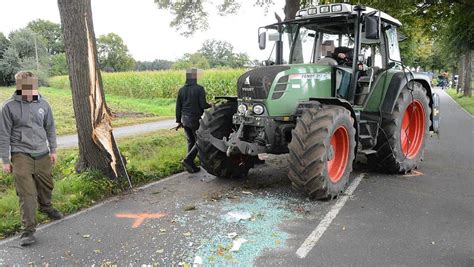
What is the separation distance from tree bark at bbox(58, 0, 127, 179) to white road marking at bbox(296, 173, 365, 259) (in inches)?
131

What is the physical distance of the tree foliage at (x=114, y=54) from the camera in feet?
246

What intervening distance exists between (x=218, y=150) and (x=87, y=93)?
2.17m

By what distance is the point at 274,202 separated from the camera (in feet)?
19.6

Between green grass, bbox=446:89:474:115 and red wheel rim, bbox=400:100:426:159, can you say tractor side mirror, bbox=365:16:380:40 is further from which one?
green grass, bbox=446:89:474:115

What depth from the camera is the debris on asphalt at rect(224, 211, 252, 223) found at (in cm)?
526

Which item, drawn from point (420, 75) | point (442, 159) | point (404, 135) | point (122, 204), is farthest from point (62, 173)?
point (442, 159)

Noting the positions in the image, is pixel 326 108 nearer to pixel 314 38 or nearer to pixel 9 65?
pixel 314 38

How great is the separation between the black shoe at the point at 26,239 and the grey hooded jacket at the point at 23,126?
81cm

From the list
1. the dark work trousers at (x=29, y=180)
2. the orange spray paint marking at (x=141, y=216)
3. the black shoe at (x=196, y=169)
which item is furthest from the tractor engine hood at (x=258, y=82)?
the dark work trousers at (x=29, y=180)

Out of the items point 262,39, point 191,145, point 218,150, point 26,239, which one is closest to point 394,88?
point 262,39

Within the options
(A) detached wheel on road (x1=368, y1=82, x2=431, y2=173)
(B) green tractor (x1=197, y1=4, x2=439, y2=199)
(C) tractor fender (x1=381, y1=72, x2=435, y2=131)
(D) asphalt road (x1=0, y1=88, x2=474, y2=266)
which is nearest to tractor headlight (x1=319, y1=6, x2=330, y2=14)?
Answer: (B) green tractor (x1=197, y1=4, x2=439, y2=199)

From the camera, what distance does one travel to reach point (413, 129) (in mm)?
8633

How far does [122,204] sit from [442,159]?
6.63 m

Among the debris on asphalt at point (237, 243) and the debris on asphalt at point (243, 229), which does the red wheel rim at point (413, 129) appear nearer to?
the debris on asphalt at point (243, 229)
